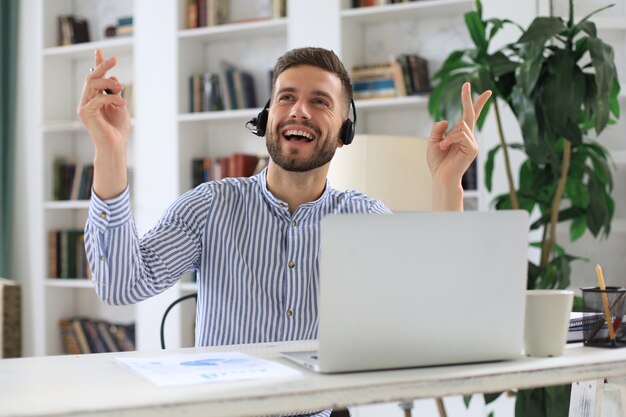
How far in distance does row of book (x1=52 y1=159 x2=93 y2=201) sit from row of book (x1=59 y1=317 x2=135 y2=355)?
0.70m

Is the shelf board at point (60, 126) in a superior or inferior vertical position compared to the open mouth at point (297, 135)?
superior

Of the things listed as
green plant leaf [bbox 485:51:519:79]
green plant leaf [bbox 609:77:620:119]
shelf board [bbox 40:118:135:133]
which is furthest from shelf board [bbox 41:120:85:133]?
green plant leaf [bbox 609:77:620:119]

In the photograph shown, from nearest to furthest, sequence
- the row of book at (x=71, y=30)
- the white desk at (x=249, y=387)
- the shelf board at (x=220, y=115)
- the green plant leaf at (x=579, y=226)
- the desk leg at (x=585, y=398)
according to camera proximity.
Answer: the white desk at (x=249, y=387) < the desk leg at (x=585, y=398) < the green plant leaf at (x=579, y=226) < the shelf board at (x=220, y=115) < the row of book at (x=71, y=30)

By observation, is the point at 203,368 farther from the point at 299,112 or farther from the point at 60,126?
the point at 60,126

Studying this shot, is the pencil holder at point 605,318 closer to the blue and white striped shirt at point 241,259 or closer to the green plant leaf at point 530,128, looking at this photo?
the blue and white striped shirt at point 241,259

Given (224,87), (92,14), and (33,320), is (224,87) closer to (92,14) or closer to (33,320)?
(92,14)

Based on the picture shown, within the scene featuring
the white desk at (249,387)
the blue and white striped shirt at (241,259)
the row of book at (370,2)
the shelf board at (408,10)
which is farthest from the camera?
the row of book at (370,2)

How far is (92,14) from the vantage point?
4.88 metres

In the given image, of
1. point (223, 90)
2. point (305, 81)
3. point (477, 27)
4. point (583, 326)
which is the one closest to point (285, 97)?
point (305, 81)

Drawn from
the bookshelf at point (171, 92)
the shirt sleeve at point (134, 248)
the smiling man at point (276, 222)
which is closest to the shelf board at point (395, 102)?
the bookshelf at point (171, 92)

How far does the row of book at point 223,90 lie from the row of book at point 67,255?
100 centimetres

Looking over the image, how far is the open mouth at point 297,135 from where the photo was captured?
190 cm

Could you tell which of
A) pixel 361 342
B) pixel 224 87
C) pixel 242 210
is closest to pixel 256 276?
pixel 242 210

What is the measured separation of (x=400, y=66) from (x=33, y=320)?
2.46m
